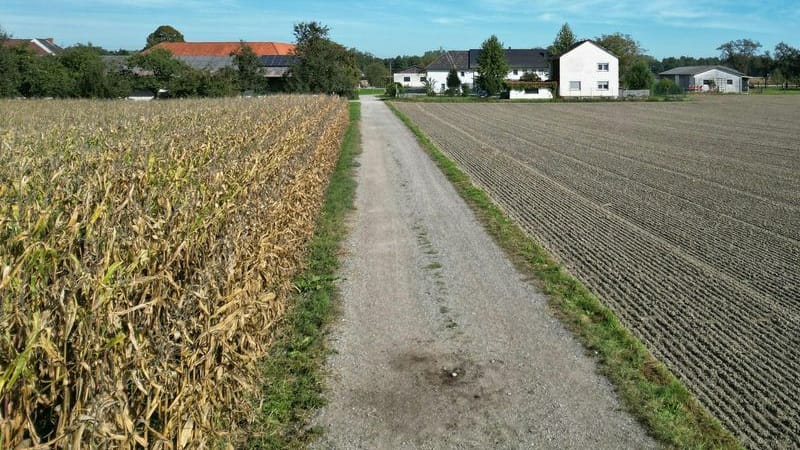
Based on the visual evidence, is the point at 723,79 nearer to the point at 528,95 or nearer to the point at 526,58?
the point at 526,58

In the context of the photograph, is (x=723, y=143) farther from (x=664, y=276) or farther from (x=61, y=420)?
(x=61, y=420)

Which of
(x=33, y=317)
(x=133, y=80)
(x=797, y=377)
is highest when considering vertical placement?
(x=133, y=80)

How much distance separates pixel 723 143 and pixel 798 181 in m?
11.5

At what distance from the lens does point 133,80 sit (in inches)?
2073

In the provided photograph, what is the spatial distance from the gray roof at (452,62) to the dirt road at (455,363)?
340 feet

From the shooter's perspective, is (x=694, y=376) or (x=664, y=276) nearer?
(x=694, y=376)

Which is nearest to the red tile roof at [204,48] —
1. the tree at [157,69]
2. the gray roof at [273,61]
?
the gray roof at [273,61]

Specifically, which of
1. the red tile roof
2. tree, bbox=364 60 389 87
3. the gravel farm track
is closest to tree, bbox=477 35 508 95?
the red tile roof

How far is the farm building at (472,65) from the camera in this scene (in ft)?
349

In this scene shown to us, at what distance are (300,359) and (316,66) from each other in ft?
172

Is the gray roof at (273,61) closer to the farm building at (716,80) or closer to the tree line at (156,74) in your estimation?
the tree line at (156,74)

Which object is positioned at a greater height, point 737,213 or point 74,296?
point 74,296

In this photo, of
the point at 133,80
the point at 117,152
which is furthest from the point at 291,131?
the point at 133,80

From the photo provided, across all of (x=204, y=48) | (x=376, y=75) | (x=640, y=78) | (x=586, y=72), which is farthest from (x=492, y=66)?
(x=376, y=75)
